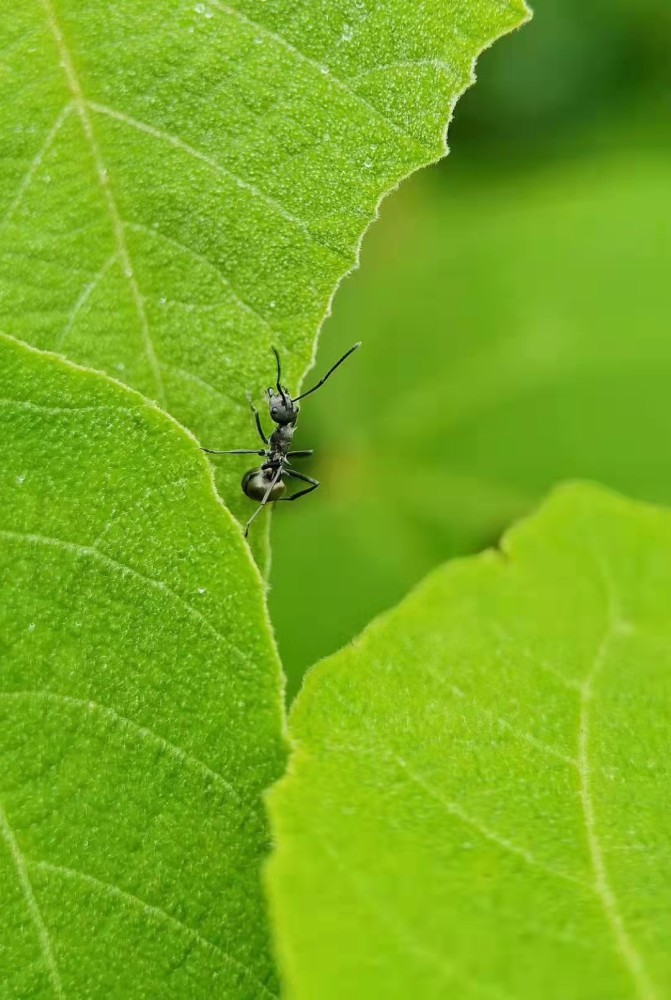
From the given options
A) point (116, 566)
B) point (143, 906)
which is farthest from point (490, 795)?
point (116, 566)

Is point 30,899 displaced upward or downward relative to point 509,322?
upward

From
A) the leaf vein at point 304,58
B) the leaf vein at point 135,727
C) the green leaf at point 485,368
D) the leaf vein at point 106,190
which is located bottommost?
the green leaf at point 485,368

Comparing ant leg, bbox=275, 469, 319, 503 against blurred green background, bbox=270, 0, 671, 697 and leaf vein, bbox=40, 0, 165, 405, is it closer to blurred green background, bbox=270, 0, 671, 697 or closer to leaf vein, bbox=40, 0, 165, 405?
blurred green background, bbox=270, 0, 671, 697

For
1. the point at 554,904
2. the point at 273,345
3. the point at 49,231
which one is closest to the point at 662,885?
the point at 554,904

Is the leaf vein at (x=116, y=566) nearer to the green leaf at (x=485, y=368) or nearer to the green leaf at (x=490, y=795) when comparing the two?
the green leaf at (x=490, y=795)

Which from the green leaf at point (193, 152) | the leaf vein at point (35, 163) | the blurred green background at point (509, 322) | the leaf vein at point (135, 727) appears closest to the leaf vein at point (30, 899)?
Answer: the leaf vein at point (135, 727)

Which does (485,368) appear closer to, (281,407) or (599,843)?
(281,407)

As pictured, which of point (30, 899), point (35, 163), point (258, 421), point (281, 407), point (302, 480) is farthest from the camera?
point (302, 480)
